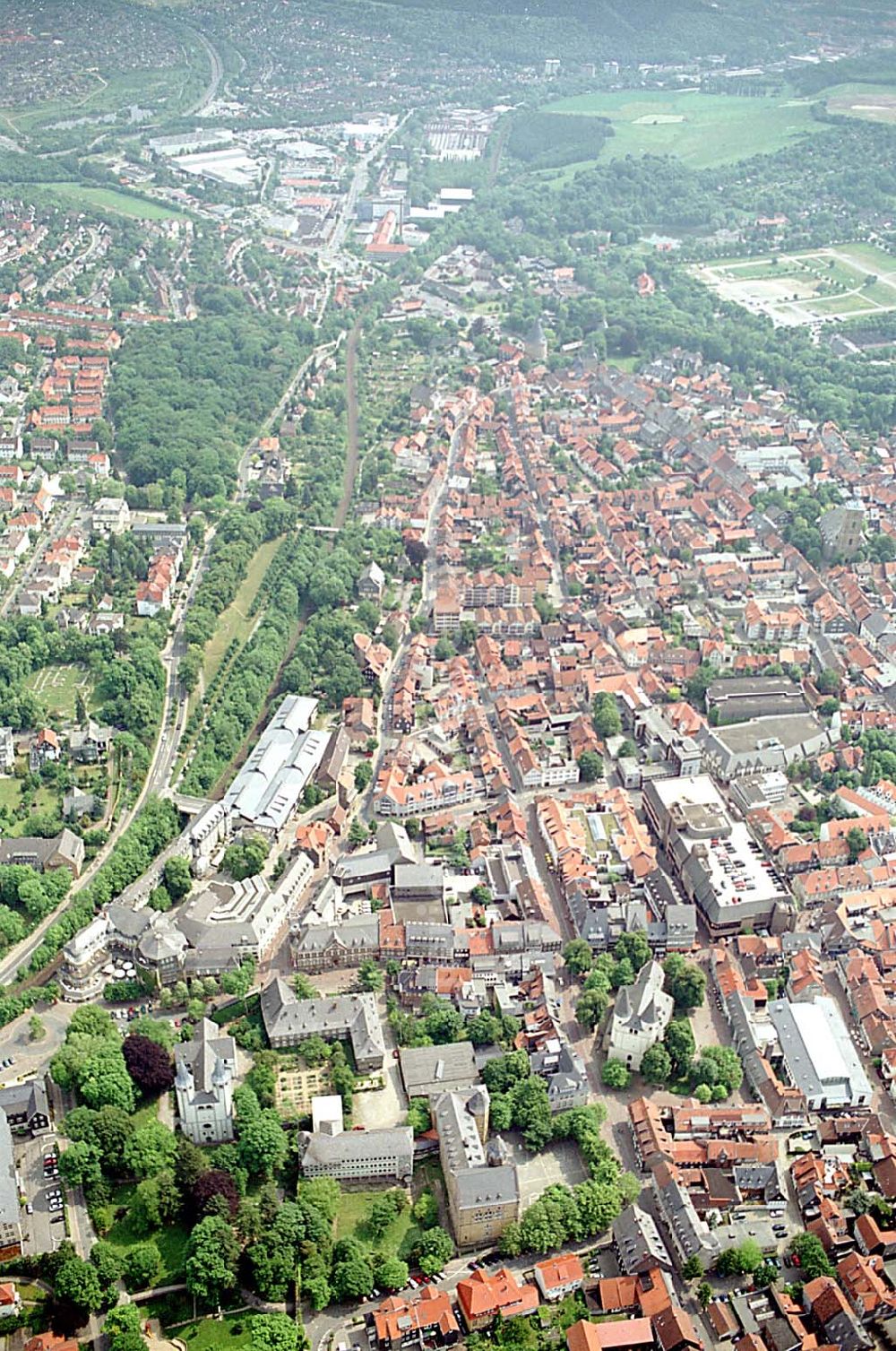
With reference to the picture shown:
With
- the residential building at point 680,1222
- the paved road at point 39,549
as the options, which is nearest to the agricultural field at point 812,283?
the paved road at point 39,549

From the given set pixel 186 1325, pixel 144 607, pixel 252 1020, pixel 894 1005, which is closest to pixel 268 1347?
pixel 186 1325

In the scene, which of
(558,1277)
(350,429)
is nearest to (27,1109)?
(558,1277)

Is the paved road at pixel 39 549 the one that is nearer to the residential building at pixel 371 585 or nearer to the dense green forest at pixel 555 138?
the residential building at pixel 371 585

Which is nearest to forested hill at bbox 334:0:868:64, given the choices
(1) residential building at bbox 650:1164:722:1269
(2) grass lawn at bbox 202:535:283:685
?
(2) grass lawn at bbox 202:535:283:685

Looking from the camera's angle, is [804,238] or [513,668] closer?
[513,668]

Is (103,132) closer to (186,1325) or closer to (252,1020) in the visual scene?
(252,1020)

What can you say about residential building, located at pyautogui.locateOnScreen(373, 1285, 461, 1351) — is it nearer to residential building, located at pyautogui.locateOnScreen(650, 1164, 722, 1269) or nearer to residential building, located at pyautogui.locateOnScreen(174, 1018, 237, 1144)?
residential building, located at pyautogui.locateOnScreen(650, 1164, 722, 1269)

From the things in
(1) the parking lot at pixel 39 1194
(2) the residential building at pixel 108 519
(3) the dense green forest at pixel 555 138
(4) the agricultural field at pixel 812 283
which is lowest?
(1) the parking lot at pixel 39 1194
